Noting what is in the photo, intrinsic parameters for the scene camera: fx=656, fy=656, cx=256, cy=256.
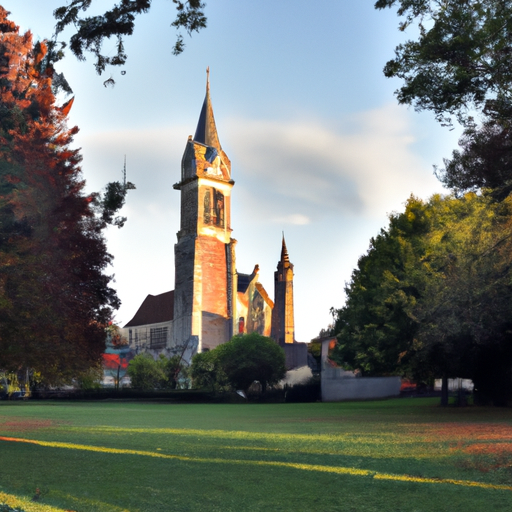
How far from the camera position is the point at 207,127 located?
3824 inches

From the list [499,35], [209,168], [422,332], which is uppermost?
[209,168]

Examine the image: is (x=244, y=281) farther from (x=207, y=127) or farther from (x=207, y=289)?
(x=207, y=127)

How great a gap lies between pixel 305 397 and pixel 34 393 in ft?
82.0

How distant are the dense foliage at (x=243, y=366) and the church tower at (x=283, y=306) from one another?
3737 cm

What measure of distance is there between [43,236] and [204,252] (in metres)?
75.9

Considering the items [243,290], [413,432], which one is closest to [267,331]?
[243,290]

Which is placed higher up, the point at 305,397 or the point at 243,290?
the point at 243,290

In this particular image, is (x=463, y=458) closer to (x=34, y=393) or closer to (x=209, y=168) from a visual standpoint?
(x=34, y=393)

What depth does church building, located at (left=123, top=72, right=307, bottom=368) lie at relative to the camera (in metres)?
87.8

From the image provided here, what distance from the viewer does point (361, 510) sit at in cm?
544

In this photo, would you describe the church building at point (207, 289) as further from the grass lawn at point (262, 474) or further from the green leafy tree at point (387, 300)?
the grass lawn at point (262, 474)

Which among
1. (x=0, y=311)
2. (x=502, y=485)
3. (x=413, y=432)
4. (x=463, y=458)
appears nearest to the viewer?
Result: (x=502, y=485)

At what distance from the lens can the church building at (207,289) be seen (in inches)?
3455

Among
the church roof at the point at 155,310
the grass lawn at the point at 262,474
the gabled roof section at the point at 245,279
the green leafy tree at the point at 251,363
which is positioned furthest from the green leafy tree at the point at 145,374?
the grass lawn at the point at 262,474
